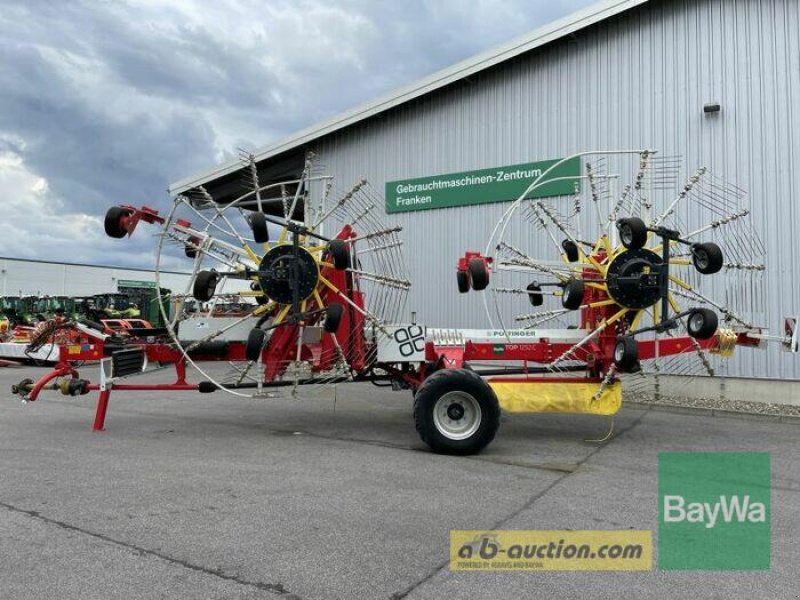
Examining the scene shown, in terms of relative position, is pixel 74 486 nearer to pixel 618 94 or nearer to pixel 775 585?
pixel 775 585

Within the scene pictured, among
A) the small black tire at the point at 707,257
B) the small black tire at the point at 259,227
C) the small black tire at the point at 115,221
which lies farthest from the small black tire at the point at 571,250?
the small black tire at the point at 115,221

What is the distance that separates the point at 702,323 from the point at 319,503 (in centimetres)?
448

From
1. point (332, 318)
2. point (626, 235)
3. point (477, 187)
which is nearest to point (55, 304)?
point (477, 187)

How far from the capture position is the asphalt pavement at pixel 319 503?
12.1ft

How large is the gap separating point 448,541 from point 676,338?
4941 millimetres

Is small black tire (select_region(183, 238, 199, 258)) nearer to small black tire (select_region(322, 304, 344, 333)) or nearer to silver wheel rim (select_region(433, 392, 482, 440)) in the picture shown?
small black tire (select_region(322, 304, 344, 333))

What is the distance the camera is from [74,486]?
221 inches

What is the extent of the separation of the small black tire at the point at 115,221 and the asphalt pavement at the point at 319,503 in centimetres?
250

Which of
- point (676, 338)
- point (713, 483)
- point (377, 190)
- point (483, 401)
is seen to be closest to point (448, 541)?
point (483, 401)

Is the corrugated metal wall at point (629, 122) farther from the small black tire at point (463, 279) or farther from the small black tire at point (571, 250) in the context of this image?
the small black tire at point (463, 279)

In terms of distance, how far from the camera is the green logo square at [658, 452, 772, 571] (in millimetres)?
4160

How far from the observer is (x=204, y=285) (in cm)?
731

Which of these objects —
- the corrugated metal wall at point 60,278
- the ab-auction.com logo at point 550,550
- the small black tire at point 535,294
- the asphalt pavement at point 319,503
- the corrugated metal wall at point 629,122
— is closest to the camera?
the asphalt pavement at point 319,503

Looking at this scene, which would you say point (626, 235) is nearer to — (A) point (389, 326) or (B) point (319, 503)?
(A) point (389, 326)
